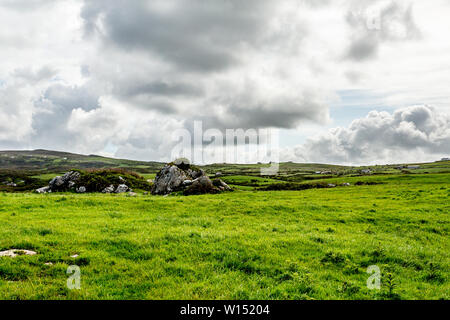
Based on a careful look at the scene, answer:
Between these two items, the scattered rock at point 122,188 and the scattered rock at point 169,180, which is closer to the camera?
the scattered rock at point 169,180

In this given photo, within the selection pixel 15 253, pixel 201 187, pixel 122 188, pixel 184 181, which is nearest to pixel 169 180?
pixel 184 181

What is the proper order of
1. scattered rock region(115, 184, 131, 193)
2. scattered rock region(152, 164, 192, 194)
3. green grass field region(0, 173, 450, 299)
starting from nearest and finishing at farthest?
green grass field region(0, 173, 450, 299), scattered rock region(152, 164, 192, 194), scattered rock region(115, 184, 131, 193)

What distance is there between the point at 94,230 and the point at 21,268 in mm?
5133

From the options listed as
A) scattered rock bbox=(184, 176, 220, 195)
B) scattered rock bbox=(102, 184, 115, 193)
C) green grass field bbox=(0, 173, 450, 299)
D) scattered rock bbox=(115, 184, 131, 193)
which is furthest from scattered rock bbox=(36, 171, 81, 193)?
green grass field bbox=(0, 173, 450, 299)

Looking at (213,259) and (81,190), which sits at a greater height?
(213,259)

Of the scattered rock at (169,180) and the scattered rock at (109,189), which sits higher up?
the scattered rock at (169,180)

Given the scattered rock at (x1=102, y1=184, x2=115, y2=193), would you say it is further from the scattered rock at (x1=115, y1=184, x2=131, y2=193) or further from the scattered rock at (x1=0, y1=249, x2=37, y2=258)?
the scattered rock at (x1=0, y1=249, x2=37, y2=258)

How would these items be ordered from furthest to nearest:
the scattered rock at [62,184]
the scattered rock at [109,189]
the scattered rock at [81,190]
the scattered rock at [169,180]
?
the scattered rock at [62,184] < the scattered rock at [109,189] < the scattered rock at [81,190] < the scattered rock at [169,180]

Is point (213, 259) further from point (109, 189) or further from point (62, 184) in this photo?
point (62, 184)

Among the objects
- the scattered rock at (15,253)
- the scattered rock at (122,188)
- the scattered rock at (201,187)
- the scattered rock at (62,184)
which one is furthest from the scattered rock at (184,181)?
the scattered rock at (15,253)

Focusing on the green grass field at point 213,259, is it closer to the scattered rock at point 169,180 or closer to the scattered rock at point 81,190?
the scattered rock at point 169,180

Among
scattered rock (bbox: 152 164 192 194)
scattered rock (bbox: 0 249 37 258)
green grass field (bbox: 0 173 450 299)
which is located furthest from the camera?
scattered rock (bbox: 152 164 192 194)
